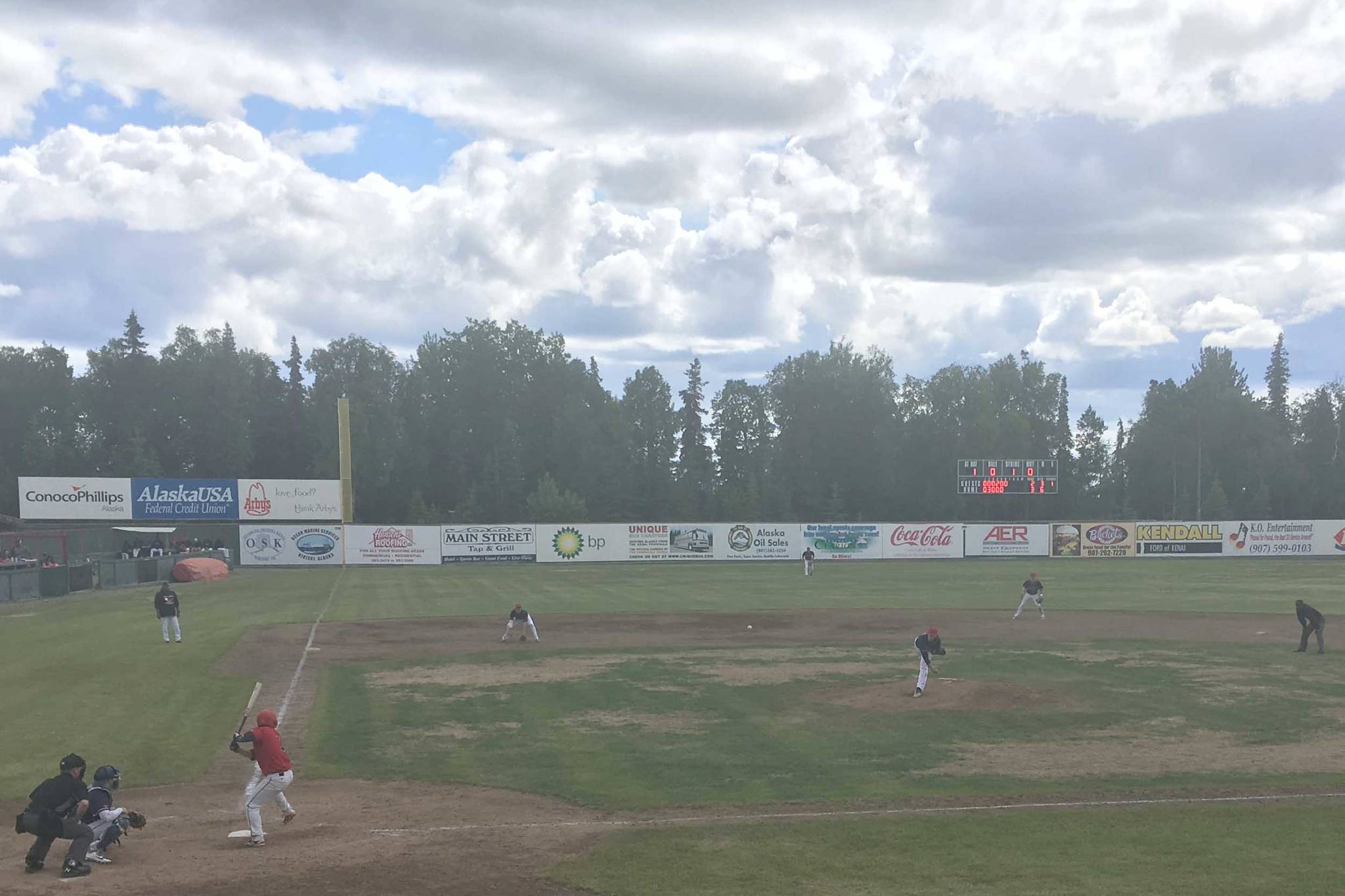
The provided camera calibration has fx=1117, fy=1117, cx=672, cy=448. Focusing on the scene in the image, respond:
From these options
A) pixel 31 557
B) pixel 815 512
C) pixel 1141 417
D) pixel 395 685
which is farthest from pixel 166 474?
pixel 1141 417

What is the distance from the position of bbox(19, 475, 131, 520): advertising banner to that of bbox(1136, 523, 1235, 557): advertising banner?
69855mm

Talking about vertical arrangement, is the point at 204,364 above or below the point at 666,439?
above

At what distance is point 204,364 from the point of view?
372 feet

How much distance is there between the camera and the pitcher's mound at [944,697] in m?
23.4

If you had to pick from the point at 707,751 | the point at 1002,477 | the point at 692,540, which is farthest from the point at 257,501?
the point at 707,751

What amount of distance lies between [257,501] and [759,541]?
115 feet

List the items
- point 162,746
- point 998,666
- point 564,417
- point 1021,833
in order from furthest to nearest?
point 564,417, point 998,666, point 162,746, point 1021,833

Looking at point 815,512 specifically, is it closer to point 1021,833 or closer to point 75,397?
point 75,397

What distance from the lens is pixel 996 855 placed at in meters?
13.8

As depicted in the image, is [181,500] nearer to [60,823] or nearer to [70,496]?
[70,496]

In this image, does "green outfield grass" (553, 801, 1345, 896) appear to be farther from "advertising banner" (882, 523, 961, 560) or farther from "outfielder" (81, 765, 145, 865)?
"advertising banner" (882, 523, 961, 560)

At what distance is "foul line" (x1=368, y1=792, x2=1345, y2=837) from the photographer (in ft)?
50.5

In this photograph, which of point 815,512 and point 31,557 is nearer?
point 31,557

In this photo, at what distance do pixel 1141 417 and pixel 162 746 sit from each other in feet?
396
